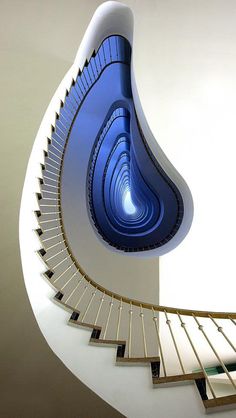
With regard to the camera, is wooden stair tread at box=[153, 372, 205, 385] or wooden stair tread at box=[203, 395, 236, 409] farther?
wooden stair tread at box=[153, 372, 205, 385]

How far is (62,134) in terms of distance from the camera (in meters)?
4.78

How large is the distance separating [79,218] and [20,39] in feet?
12.6

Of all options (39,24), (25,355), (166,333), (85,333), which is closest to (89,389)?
(85,333)

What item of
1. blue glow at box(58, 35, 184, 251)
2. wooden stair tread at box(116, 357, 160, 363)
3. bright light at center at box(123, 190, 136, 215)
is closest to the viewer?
wooden stair tread at box(116, 357, 160, 363)

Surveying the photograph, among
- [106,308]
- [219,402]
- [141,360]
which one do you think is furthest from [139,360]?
[106,308]

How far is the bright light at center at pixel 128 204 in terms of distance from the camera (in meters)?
17.5

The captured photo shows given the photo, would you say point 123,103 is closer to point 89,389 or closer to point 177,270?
point 177,270

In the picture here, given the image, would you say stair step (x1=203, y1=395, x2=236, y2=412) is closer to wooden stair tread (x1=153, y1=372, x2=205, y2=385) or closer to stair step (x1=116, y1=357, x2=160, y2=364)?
wooden stair tread (x1=153, y1=372, x2=205, y2=385)

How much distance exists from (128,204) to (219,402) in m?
16.6

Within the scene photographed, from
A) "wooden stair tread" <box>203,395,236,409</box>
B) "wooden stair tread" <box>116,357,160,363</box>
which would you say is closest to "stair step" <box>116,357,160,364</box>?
"wooden stair tread" <box>116,357,160,363</box>

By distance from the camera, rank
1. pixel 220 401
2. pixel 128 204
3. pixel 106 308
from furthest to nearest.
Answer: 1. pixel 128 204
2. pixel 106 308
3. pixel 220 401

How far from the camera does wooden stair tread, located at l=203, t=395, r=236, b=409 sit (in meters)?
1.66

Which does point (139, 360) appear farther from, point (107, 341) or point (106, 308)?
point (106, 308)

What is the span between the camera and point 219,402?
5.56 feet
